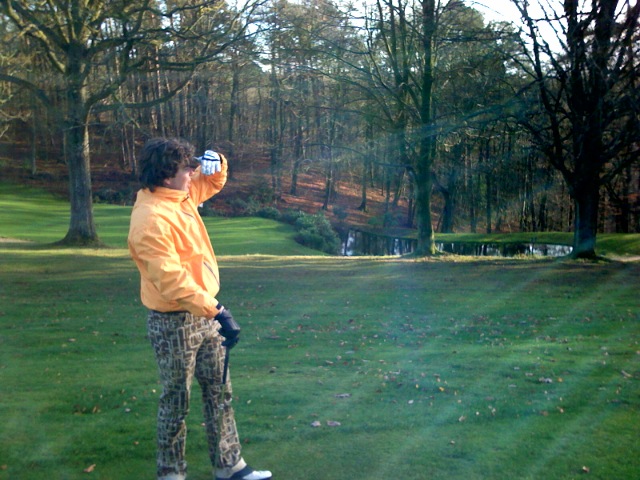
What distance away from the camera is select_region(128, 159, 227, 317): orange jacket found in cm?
377

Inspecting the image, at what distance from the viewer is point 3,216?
35656mm

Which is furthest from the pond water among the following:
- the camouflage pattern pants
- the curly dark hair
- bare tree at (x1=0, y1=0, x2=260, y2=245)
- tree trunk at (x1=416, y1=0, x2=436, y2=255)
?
the curly dark hair

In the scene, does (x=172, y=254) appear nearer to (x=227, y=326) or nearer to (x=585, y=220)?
(x=227, y=326)

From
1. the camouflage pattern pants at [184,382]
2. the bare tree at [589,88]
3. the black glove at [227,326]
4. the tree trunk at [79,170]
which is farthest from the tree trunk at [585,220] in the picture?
the black glove at [227,326]

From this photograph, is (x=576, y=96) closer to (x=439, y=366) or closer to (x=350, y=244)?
(x=439, y=366)

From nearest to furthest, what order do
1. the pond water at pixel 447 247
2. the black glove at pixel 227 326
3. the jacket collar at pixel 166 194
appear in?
1. the black glove at pixel 227 326
2. the jacket collar at pixel 166 194
3. the pond water at pixel 447 247

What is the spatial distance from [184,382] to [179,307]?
0.50 meters

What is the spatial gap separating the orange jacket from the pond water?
2748 centimetres

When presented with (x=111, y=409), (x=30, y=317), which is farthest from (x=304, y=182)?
(x=111, y=409)

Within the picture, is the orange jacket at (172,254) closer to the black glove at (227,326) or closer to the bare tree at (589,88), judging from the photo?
the black glove at (227,326)

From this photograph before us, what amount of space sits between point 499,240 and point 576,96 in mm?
19454

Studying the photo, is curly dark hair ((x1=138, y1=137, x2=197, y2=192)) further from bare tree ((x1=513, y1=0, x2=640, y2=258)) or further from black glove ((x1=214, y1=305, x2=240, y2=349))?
bare tree ((x1=513, y1=0, x2=640, y2=258))

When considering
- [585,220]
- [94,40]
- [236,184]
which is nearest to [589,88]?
[585,220]

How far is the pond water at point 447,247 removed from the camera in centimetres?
3519
